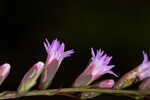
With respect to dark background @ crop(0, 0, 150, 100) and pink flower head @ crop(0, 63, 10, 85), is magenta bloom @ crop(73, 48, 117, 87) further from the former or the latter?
dark background @ crop(0, 0, 150, 100)

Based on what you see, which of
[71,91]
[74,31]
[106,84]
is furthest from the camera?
[74,31]

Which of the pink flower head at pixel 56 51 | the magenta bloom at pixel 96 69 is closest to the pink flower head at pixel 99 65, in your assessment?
the magenta bloom at pixel 96 69

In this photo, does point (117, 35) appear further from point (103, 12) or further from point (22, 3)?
point (22, 3)

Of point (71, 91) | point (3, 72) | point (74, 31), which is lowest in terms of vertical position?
point (71, 91)

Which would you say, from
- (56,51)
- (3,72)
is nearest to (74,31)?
(56,51)

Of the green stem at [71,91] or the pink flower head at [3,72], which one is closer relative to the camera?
the green stem at [71,91]

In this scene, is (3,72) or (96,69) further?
(96,69)

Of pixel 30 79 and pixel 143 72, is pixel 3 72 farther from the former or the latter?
pixel 143 72

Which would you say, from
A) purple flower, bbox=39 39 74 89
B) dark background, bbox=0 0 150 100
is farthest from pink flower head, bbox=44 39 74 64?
dark background, bbox=0 0 150 100

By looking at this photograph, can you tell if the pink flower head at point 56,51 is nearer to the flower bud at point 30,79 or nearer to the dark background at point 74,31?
the flower bud at point 30,79
